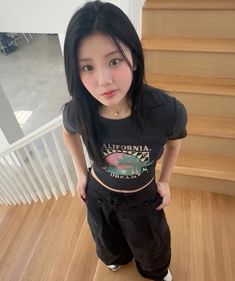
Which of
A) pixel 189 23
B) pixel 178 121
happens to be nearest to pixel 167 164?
pixel 178 121

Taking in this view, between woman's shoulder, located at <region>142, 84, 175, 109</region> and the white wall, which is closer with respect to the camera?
woman's shoulder, located at <region>142, 84, 175, 109</region>

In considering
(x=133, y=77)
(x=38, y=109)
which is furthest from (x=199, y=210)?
(x=38, y=109)

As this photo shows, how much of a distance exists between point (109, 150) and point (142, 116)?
16cm

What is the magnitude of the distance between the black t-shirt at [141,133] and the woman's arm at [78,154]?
76mm

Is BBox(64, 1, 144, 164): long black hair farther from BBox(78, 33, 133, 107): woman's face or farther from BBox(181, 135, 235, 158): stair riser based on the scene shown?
BBox(181, 135, 235, 158): stair riser

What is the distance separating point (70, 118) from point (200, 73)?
974 millimetres

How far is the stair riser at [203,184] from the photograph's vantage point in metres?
1.49

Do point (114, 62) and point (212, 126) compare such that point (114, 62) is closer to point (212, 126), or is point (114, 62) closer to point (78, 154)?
point (78, 154)

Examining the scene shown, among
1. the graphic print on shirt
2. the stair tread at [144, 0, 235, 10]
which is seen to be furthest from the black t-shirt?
the stair tread at [144, 0, 235, 10]

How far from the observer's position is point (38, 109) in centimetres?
453

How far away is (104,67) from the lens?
0.60 metres

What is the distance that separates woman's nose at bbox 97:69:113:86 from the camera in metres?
0.60

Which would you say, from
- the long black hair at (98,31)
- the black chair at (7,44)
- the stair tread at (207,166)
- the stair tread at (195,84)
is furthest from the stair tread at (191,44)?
the black chair at (7,44)

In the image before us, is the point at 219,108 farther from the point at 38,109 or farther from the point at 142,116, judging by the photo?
the point at 38,109
